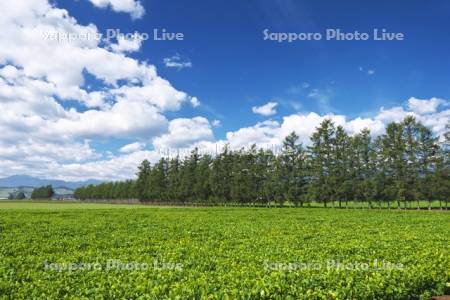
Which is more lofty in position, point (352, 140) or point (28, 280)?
point (352, 140)

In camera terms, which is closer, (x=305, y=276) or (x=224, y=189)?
(x=305, y=276)

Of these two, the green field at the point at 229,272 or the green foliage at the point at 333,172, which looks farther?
the green foliage at the point at 333,172

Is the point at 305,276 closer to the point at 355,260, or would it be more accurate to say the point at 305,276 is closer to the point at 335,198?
the point at 355,260

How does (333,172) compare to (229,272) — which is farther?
(333,172)

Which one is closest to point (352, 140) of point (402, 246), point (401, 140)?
point (401, 140)

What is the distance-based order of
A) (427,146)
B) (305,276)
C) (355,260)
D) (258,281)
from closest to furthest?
(258,281), (305,276), (355,260), (427,146)

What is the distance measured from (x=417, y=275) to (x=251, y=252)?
678 centimetres

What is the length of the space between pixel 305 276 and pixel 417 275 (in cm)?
345

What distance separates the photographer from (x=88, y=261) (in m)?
13.5

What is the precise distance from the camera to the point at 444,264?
12062 millimetres

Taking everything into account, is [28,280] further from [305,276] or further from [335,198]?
[335,198]

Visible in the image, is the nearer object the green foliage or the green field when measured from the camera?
the green field

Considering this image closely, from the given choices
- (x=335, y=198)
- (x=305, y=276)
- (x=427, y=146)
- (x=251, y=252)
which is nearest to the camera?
(x=305, y=276)

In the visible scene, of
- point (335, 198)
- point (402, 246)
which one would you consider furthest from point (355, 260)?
point (335, 198)
